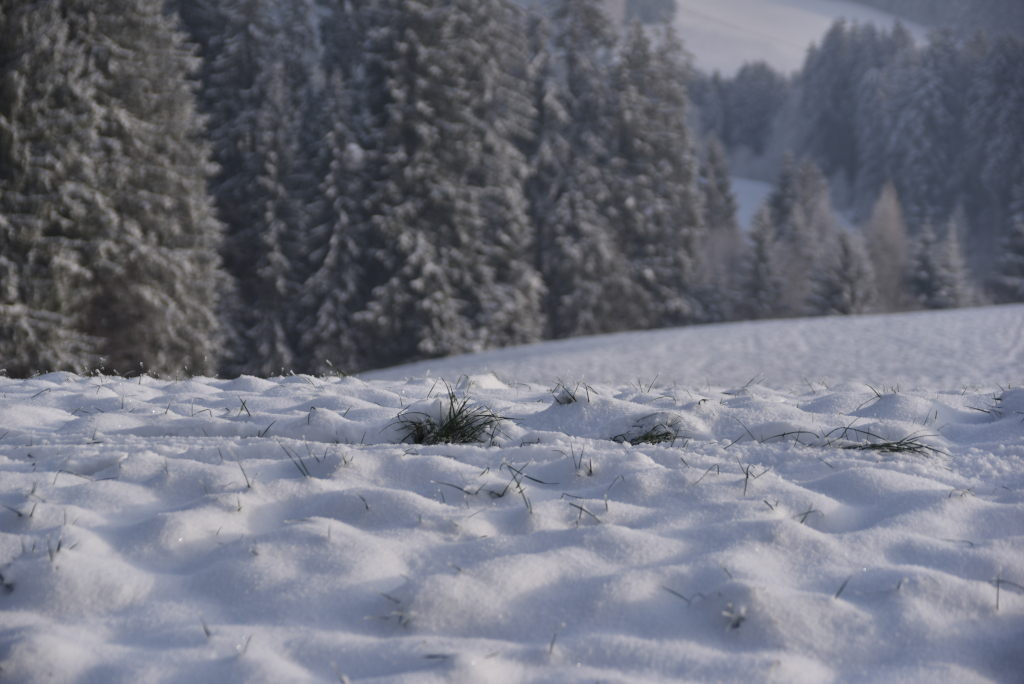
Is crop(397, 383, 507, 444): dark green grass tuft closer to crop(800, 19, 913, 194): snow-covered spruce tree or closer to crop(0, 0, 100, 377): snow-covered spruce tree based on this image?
crop(0, 0, 100, 377): snow-covered spruce tree

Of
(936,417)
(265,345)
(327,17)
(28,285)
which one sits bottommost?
(265,345)

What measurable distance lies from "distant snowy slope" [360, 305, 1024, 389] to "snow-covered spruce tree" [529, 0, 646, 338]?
33.6 feet

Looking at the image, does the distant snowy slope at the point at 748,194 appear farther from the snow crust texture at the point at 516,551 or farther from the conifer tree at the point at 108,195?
the snow crust texture at the point at 516,551

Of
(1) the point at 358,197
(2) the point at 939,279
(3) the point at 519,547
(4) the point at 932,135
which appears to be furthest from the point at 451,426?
(4) the point at 932,135

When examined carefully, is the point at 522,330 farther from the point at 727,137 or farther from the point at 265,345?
the point at 727,137

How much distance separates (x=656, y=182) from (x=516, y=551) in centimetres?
2867

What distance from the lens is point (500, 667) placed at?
1607 mm

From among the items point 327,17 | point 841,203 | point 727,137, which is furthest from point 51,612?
point 727,137

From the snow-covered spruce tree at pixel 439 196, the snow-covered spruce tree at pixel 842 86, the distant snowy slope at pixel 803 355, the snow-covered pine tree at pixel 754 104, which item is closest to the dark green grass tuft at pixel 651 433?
the distant snowy slope at pixel 803 355

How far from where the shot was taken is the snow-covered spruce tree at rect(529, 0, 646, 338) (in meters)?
25.4

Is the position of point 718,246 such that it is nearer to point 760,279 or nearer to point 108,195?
point 760,279

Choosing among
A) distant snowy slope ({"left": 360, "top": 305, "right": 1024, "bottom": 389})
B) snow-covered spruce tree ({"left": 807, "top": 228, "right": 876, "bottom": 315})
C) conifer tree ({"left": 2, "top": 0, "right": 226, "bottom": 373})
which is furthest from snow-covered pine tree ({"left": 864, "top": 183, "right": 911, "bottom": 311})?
conifer tree ({"left": 2, "top": 0, "right": 226, "bottom": 373})

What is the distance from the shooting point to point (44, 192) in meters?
13.1

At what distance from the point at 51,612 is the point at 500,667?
3.78 feet
